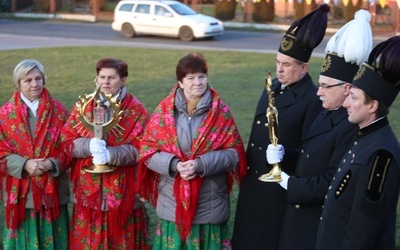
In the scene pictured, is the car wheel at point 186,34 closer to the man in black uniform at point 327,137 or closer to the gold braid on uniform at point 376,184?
the man in black uniform at point 327,137

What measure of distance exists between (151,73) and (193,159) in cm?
1211

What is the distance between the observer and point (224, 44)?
25.6 metres

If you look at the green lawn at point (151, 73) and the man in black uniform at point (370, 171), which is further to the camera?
the green lawn at point (151, 73)

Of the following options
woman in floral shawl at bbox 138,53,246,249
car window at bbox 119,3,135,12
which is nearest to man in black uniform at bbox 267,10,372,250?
woman in floral shawl at bbox 138,53,246,249

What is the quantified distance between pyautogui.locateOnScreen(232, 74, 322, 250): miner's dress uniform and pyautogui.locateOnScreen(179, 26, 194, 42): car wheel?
834 inches

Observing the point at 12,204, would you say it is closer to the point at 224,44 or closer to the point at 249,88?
the point at 249,88

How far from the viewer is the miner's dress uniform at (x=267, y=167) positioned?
5.36 metres

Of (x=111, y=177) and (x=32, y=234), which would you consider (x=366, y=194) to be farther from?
(x=32, y=234)

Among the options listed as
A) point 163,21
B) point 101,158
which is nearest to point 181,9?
point 163,21

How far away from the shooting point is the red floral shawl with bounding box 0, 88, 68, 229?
595 cm

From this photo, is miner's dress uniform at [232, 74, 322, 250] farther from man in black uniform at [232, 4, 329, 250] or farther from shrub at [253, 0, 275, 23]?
shrub at [253, 0, 275, 23]

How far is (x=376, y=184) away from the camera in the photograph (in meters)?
3.97

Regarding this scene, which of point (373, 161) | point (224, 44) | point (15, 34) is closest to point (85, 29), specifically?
point (15, 34)

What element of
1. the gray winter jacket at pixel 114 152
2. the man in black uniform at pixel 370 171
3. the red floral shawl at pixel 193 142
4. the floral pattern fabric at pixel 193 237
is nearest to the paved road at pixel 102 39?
the gray winter jacket at pixel 114 152
